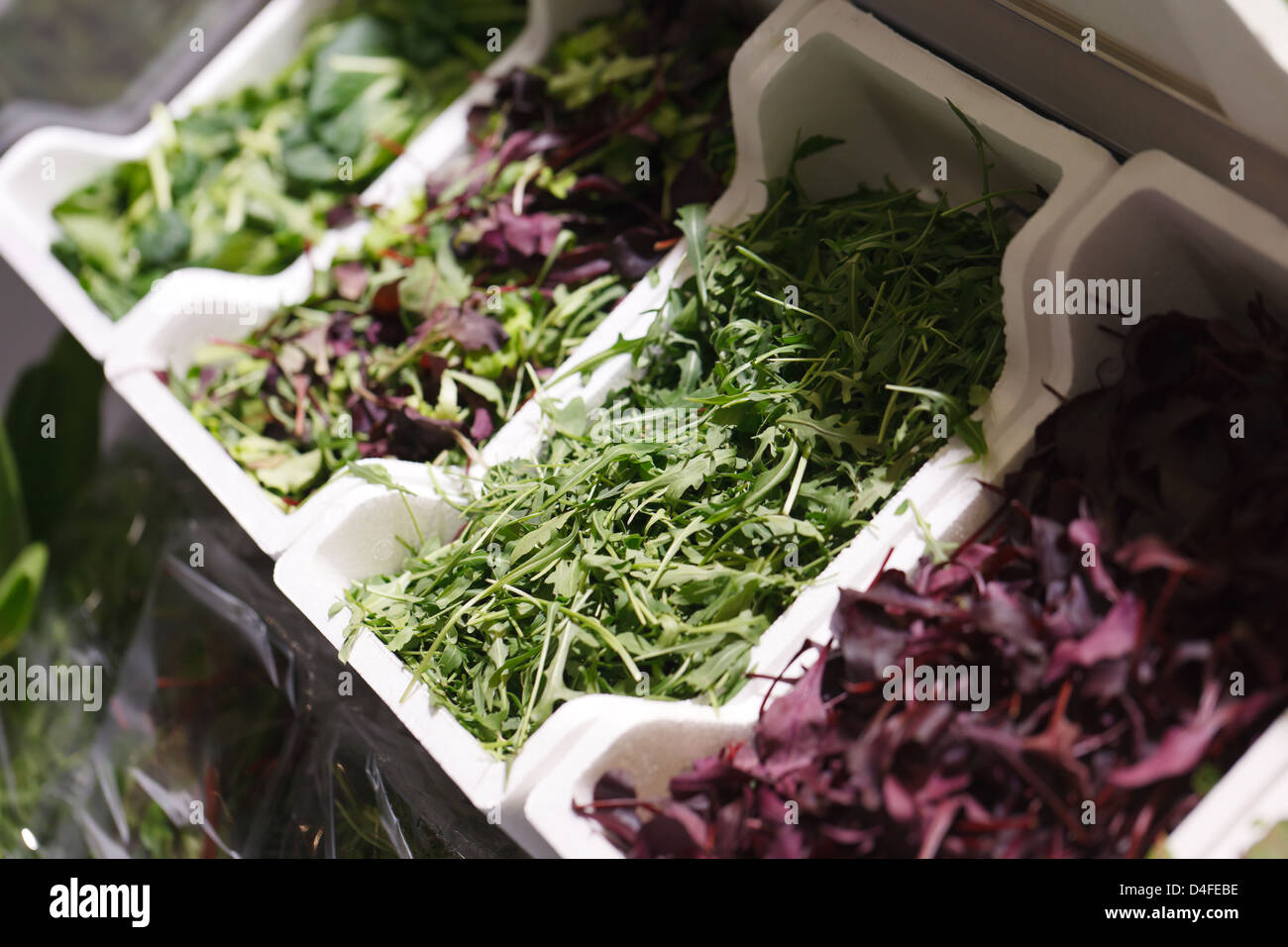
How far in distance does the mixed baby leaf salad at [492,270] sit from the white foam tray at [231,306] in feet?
0.11

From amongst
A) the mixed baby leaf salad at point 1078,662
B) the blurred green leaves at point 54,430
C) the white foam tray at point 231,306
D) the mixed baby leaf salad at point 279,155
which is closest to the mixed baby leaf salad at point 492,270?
the white foam tray at point 231,306

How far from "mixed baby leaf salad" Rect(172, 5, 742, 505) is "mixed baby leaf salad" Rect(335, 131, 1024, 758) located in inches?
7.4

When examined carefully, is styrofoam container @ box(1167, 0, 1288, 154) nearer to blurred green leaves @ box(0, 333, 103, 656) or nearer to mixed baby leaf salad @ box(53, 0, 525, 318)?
mixed baby leaf salad @ box(53, 0, 525, 318)

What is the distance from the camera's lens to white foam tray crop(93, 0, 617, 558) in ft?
3.76

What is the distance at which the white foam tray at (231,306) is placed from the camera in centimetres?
114

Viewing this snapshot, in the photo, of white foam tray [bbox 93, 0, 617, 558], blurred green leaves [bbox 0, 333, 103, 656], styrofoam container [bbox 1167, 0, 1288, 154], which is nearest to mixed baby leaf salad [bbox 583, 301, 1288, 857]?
styrofoam container [bbox 1167, 0, 1288, 154]

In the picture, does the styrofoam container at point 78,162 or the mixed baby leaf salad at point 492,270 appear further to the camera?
the styrofoam container at point 78,162

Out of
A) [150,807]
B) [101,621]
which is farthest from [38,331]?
[150,807]

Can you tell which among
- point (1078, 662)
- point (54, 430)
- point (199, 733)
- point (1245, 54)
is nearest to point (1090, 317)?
point (1245, 54)

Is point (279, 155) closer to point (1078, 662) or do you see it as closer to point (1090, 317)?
→ point (1090, 317)

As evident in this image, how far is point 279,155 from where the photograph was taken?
4.93ft

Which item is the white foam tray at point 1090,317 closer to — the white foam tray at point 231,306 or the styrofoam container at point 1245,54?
the styrofoam container at point 1245,54
